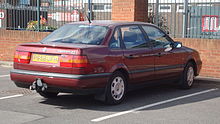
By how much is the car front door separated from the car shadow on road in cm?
44

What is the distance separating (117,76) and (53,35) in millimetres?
1578

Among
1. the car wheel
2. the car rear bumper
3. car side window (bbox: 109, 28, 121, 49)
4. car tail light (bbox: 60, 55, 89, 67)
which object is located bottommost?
the car wheel

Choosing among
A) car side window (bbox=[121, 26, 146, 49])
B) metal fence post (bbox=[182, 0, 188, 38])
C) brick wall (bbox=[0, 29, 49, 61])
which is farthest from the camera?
brick wall (bbox=[0, 29, 49, 61])

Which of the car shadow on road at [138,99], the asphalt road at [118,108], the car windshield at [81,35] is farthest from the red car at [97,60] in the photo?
the asphalt road at [118,108]

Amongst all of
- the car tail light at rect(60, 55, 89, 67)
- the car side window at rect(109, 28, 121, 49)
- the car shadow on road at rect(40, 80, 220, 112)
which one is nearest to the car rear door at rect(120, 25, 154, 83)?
the car side window at rect(109, 28, 121, 49)

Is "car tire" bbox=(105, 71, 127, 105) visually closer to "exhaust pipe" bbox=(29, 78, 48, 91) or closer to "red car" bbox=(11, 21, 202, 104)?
"red car" bbox=(11, 21, 202, 104)

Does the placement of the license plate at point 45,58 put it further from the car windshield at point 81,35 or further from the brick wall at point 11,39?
the brick wall at point 11,39

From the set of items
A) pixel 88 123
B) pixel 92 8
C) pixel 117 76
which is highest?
pixel 92 8

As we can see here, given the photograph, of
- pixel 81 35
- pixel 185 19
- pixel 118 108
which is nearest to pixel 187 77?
pixel 118 108

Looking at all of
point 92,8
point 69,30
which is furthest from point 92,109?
point 92,8

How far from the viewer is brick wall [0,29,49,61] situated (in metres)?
14.5

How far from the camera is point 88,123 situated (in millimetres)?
6434

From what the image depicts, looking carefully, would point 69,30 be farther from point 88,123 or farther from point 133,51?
point 88,123

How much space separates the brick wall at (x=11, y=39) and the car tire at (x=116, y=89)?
7022 millimetres
